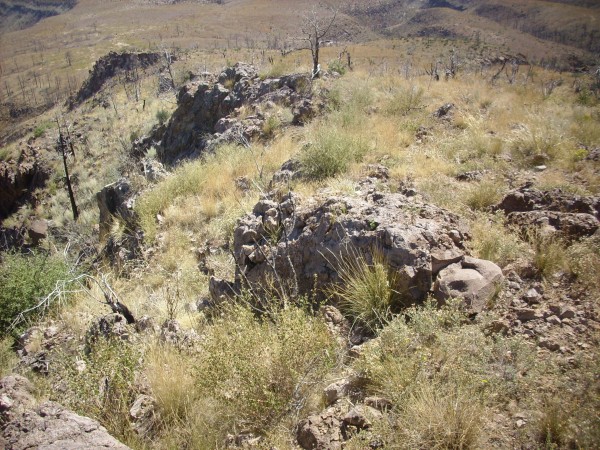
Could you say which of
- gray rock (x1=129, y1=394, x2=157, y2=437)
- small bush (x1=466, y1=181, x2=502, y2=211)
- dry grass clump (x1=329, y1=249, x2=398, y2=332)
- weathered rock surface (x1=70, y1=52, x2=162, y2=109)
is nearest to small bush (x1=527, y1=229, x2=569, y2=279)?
small bush (x1=466, y1=181, x2=502, y2=211)

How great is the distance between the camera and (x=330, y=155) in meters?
5.68

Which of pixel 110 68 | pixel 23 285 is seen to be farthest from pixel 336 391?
pixel 110 68

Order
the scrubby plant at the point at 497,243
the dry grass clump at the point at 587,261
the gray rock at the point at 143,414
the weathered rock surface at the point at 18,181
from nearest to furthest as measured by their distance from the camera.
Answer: the gray rock at the point at 143,414
the dry grass clump at the point at 587,261
the scrubby plant at the point at 497,243
the weathered rock surface at the point at 18,181

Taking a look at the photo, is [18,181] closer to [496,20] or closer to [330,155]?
[330,155]

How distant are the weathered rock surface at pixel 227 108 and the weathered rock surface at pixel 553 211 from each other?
6548 mm

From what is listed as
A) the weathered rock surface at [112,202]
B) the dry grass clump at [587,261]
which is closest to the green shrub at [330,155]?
the dry grass clump at [587,261]

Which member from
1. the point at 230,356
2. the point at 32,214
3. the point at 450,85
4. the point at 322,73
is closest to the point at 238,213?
the point at 230,356

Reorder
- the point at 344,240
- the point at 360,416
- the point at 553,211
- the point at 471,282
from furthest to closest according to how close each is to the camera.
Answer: the point at 553,211 → the point at 344,240 → the point at 471,282 → the point at 360,416

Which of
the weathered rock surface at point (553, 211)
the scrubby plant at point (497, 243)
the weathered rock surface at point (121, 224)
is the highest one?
the weathered rock surface at point (553, 211)

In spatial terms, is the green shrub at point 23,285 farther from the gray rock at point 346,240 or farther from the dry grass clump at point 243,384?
the dry grass clump at point 243,384

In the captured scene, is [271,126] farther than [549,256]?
Yes

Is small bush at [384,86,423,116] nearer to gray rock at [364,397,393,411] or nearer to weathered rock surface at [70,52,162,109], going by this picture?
gray rock at [364,397,393,411]

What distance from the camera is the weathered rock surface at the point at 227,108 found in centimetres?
1019

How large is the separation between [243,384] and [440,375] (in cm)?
130
